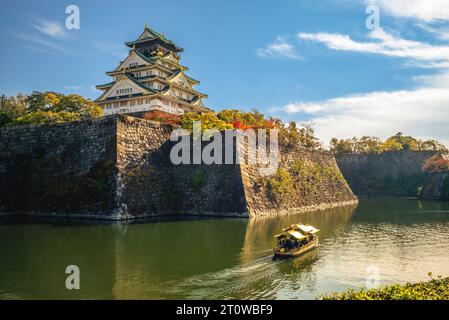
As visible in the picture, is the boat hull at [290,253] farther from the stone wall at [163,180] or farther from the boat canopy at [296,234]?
the stone wall at [163,180]

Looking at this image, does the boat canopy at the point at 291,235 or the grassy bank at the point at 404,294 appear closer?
the grassy bank at the point at 404,294

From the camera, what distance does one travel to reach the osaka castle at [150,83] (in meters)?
40.5

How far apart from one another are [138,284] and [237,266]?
11.6ft

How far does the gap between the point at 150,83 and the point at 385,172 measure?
118 ft

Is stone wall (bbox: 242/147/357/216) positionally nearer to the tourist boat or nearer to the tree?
the tourist boat

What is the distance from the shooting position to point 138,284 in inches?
455

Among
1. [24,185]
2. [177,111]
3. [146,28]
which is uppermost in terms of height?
[146,28]

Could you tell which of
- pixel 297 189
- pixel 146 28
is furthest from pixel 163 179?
pixel 146 28

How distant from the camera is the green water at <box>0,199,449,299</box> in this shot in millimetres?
11203

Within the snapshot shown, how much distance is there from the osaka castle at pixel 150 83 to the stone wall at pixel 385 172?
24098 millimetres

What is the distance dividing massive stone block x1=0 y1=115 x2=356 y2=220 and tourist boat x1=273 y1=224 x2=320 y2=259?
8.67 meters

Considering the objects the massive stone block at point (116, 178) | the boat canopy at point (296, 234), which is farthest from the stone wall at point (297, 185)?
the boat canopy at point (296, 234)
